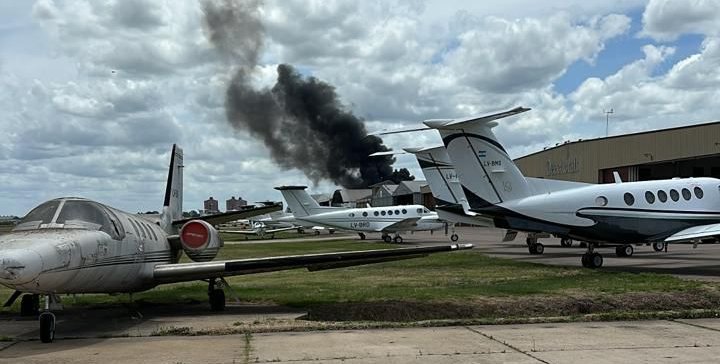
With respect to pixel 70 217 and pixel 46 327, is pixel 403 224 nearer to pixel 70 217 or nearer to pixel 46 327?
pixel 70 217

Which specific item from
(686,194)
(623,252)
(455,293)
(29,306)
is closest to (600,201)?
(686,194)

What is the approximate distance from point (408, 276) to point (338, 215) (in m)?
30.4

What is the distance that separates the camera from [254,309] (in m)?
12.3

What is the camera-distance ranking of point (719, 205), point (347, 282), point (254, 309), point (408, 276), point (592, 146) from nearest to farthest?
point (254, 309), point (347, 282), point (408, 276), point (719, 205), point (592, 146)

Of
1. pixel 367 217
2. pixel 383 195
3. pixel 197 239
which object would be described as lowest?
pixel 197 239

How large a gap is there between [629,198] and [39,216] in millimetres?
15918

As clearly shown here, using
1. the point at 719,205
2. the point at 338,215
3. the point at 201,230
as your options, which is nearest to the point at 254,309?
the point at 201,230

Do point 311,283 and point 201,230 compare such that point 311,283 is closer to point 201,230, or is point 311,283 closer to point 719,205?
point 201,230

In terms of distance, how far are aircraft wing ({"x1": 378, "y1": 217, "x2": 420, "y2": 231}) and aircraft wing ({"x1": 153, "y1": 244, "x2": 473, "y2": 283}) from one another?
107 ft

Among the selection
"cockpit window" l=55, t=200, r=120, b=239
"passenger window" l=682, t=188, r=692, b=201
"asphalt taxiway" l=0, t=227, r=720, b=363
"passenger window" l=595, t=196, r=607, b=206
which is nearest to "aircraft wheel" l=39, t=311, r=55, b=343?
"asphalt taxiway" l=0, t=227, r=720, b=363

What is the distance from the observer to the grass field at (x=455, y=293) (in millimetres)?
11109

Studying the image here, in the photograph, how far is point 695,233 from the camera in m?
19.4

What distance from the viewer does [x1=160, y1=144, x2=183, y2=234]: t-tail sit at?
15602 millimetres

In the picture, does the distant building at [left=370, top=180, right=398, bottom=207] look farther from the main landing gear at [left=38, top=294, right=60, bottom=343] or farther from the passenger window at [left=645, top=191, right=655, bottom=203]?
the main landing gear at [left=38, top=294, right=60, bottom=343]
